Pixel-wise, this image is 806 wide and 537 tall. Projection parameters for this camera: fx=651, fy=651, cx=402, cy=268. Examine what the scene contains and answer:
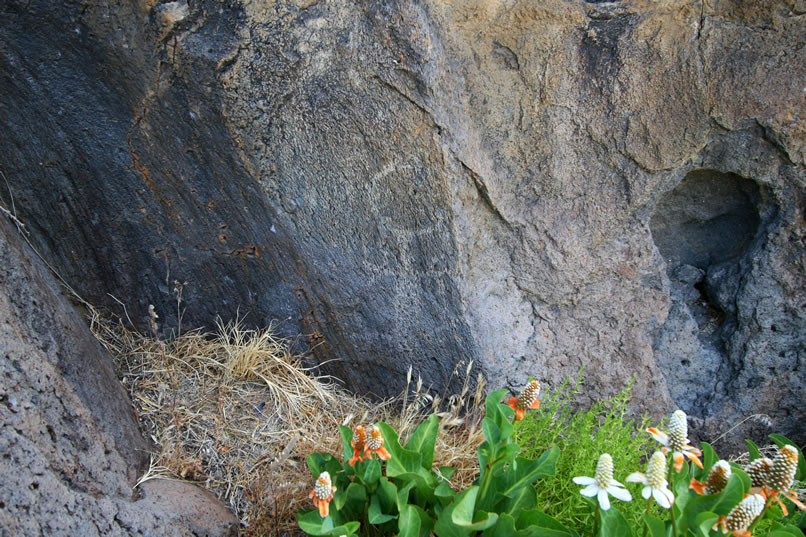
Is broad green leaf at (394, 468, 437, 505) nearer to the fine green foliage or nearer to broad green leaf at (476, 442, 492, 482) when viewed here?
broad green leaf at (476, 442, 492, 482)

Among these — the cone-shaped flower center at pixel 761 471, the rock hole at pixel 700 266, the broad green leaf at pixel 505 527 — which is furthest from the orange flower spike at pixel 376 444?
the rock hole at pixel 700 266

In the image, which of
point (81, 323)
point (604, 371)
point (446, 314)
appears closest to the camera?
point (81, 323)

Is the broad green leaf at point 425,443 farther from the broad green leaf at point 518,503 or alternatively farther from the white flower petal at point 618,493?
the white flower petal at point 618,493

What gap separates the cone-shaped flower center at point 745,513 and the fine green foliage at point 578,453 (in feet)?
1.82

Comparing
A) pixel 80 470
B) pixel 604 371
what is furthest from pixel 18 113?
pixel 604 371

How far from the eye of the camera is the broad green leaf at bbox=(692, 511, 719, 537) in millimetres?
1614

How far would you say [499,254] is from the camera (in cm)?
276

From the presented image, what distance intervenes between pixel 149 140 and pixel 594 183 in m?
1.80

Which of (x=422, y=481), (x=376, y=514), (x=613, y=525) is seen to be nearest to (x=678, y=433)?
(x=613, y=525)

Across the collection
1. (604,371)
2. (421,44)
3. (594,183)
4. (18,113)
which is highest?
(421,44)

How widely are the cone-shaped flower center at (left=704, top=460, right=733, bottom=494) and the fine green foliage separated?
1.28ft

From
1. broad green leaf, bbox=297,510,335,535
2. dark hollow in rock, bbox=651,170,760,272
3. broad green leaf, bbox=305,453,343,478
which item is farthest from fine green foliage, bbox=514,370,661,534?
dark hollow in rock, bbox=651,170,760,272

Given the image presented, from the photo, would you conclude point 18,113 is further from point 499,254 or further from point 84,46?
point 499,254

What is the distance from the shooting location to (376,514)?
1.92 m
